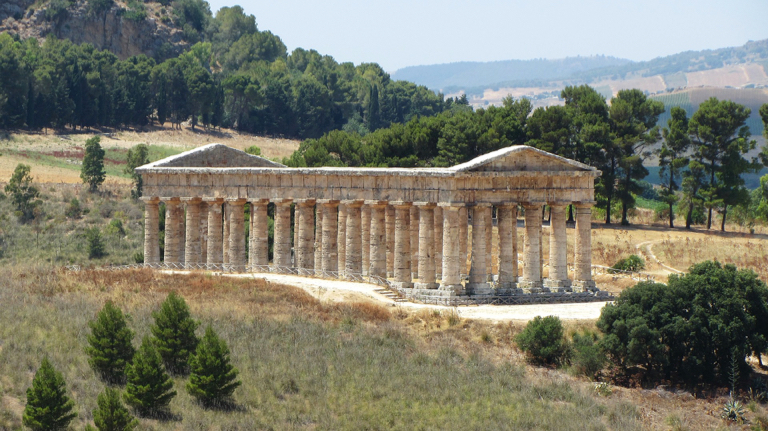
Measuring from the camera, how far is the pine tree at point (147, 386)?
3372cm

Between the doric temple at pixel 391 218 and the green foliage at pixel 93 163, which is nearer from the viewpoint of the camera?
the doric temple at pixel 391 218

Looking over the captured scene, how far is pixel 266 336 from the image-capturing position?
42344mm

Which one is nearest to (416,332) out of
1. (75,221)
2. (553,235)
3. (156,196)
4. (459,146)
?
(553,235)

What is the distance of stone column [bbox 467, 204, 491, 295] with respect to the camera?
166 feet

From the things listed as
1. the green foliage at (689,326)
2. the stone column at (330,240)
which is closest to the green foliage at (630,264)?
the stone column at (330,240)

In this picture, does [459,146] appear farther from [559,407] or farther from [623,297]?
[559,407]

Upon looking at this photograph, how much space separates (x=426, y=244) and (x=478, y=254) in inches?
102

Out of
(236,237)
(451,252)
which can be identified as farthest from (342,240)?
(451,252)

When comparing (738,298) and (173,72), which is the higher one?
(173,72)

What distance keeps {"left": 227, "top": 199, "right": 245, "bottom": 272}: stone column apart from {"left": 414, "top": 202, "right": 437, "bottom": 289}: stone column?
12.0 meters

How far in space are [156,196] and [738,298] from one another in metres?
32.6

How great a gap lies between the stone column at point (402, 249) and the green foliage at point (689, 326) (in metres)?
12.6

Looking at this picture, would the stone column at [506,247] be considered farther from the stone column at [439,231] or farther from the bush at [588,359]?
the bush at [588,359]

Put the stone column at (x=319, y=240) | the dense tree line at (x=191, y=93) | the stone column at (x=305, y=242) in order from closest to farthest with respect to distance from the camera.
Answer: the stone column at (x=305, y=242), the stone column at (x=319, y=240), the dense tree line at (x=191, y=93)
